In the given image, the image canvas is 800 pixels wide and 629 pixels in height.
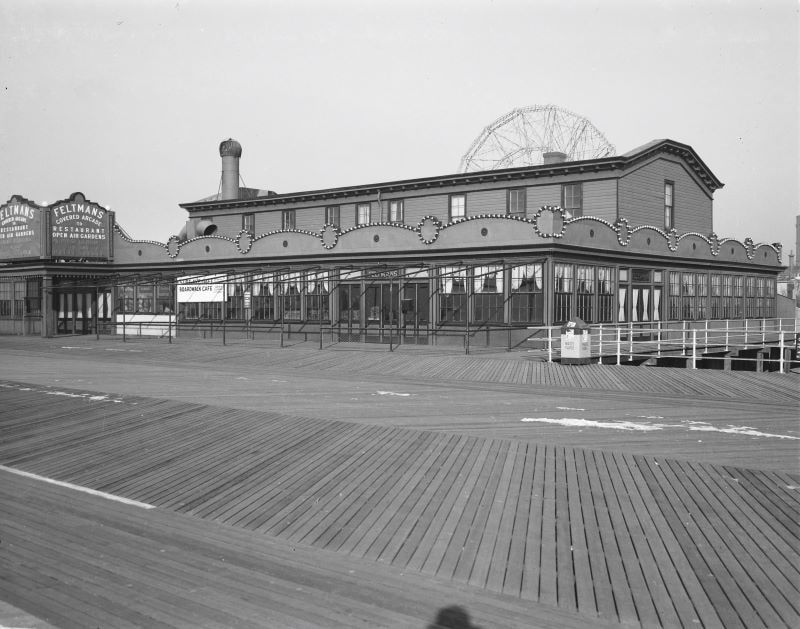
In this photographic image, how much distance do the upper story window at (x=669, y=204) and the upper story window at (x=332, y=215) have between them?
1507 centimetres

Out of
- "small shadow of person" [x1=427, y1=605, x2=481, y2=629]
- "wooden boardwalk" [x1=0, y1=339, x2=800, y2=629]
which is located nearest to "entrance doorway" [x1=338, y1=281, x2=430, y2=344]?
"wooden boardwalk" [x1=0, y1=339, x2=800, y2=629]

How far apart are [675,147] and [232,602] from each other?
3187cm

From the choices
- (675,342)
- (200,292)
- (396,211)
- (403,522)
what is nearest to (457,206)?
(396,211)

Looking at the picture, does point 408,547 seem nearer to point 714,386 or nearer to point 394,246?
point 714,386

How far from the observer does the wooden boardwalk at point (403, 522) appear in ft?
18.5

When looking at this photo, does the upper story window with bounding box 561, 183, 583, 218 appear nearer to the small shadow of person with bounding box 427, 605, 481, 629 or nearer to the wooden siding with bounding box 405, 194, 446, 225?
the wooden siding with bounding box 405, 194, 446, 225

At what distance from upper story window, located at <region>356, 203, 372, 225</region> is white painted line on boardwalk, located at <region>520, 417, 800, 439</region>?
78.6 feet

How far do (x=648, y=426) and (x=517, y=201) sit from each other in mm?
20473

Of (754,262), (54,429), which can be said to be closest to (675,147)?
(754,262)

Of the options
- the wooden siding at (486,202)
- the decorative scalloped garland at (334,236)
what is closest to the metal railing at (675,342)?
the wooden siding at (486,202)

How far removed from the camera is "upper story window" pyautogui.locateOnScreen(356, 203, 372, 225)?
35.6 meters

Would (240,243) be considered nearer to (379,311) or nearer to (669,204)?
(379,311)

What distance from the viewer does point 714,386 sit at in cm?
1655

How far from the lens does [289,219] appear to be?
38.5 metres
